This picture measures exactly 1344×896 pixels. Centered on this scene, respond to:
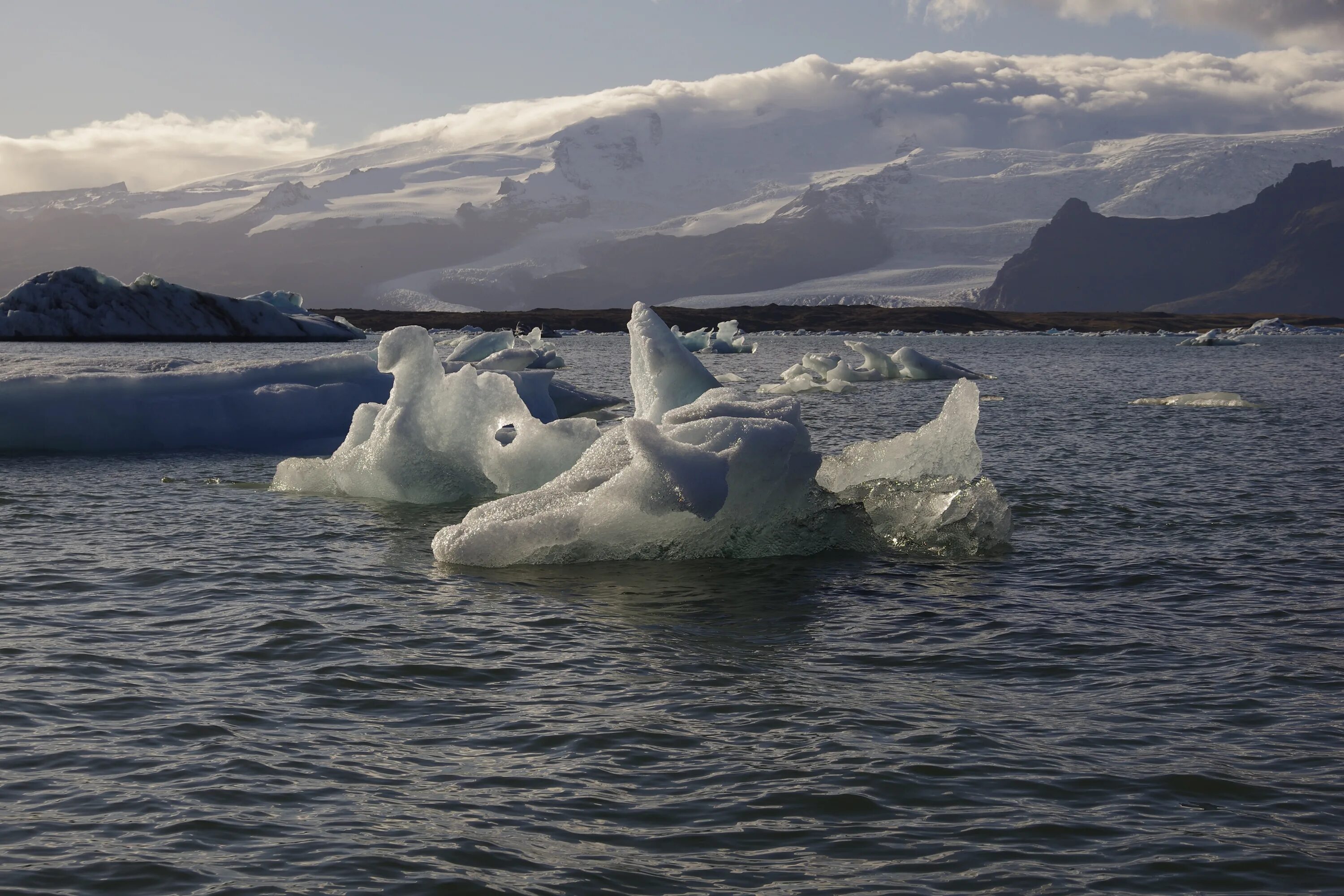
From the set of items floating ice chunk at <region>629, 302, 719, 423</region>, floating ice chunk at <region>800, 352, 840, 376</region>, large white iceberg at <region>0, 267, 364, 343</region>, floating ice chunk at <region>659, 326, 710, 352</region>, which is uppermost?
large white iceberg at <region>0, 267, 364, 343</region>

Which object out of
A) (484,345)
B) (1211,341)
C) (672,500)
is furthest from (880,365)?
(1211,341)

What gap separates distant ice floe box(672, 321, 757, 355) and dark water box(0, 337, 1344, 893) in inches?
2212

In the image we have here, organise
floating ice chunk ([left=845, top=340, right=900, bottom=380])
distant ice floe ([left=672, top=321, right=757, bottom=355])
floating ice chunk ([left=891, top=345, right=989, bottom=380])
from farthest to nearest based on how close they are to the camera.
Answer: distant ice floe ([left=672, top=321, right=757, bottom=355]), floating ice chunk ([left=845, top=340, right=900, bottom=380]), floating ice chunk ([left=891, top=345, right=989, bottom=380])

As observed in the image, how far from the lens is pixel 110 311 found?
189 ft

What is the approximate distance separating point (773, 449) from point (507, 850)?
6384 mm

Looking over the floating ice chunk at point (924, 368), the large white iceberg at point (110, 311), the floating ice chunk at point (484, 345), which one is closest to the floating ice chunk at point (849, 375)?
the floating ice chunk at point (924, 368)

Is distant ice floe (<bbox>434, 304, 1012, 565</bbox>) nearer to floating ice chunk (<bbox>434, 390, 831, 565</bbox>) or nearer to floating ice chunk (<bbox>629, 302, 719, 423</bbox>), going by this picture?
floating ice chunk (<bbox>434, 390, 831, 565</bbox>)

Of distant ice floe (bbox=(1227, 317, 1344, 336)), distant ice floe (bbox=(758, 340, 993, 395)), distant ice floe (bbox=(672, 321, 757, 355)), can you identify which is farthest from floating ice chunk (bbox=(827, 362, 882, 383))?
distant ice floe (bbox=(1227, 317, 1344, 336))

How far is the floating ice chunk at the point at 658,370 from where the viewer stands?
14.0 meters

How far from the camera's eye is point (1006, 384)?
4222 cm

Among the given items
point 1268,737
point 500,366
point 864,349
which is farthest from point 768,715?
point 864,349

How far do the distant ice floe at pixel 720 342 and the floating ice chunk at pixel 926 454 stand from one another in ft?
175

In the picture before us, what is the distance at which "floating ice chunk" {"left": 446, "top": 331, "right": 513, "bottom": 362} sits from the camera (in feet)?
136

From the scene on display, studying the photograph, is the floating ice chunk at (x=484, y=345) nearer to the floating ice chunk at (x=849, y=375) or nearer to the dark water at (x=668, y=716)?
the floating ice chunk at (x=849, y=375)
